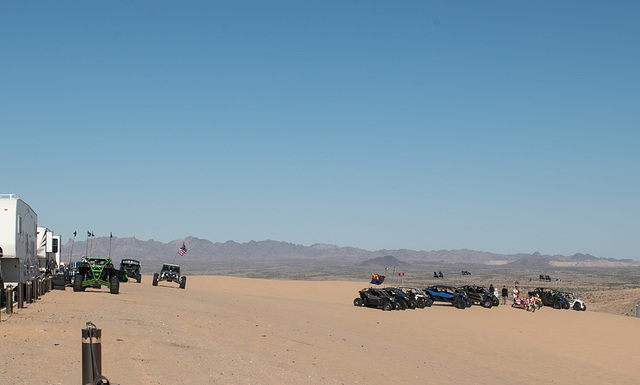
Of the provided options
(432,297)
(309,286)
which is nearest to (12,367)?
(432,297)

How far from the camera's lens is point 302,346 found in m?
16.8

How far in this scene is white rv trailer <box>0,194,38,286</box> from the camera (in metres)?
21.4

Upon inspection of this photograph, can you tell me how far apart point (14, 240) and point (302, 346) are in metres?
12.1

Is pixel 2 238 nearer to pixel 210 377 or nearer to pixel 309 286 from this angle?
pixel 210 377

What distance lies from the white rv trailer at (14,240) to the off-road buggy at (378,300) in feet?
56.5

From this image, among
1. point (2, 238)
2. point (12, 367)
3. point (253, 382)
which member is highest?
point (2, 238)

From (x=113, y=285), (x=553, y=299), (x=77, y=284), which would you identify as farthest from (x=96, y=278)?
(x=553, y=299)

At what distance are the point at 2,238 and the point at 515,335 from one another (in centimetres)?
2209

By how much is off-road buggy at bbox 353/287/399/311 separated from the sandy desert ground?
82 centimetres

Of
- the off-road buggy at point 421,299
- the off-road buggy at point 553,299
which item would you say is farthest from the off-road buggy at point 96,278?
the off-road buggy at point 553,299

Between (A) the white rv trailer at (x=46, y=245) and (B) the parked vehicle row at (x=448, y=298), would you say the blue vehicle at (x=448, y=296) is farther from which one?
(A) the white rv trailer at (x=46, y=245)

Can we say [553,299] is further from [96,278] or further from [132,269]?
[132,269]

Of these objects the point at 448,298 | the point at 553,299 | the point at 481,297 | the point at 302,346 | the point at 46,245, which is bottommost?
the point at 553,299

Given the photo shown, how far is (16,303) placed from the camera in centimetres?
1847
